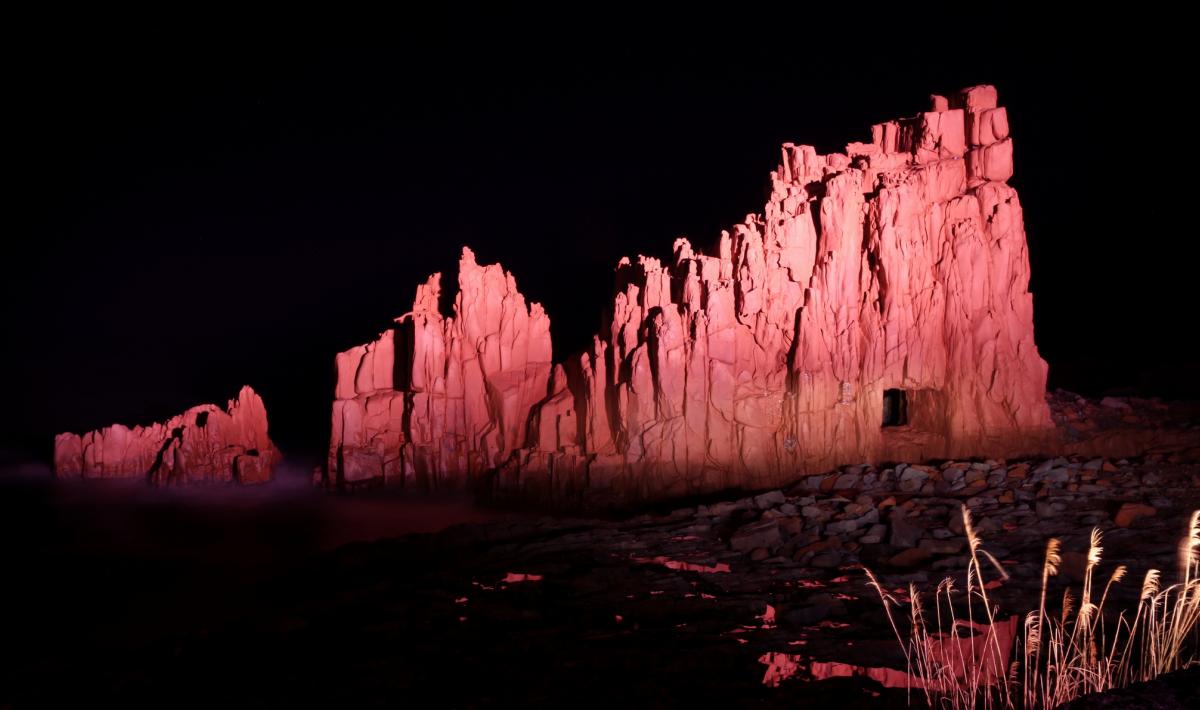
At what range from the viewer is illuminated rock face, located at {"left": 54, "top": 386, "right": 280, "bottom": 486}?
2456 centimetres

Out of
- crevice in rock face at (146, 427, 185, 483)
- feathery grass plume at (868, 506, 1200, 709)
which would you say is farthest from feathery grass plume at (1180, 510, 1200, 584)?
crevice in rock face at (146, 427, 185, 483)

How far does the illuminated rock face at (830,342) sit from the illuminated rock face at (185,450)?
1049 cm

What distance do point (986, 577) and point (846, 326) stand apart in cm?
942

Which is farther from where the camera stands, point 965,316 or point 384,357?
point 384,357

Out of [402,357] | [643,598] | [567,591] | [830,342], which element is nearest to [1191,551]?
[643,598]

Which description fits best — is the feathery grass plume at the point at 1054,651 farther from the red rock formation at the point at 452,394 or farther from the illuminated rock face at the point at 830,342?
the red rock formation at the point at 452,394

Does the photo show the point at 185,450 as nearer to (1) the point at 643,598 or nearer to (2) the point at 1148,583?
(1) the point at 643,598

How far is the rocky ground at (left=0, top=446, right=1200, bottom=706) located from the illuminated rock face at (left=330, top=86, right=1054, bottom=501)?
2824mm

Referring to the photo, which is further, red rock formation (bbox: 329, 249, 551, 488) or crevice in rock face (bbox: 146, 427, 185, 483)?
crevice in rock face (bbox: 146, 427, 185, 483)

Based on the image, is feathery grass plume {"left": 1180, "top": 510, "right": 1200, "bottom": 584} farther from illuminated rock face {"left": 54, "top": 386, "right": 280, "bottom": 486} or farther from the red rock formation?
illuminated rock face {"left": 54, "top": 386, "right": 280, "bottom": 486}

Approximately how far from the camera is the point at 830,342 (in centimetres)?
1858

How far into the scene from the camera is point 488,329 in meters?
21.7

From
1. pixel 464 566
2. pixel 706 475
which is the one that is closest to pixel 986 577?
pixel 464 566

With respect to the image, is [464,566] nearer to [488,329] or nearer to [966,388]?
[488,329]
